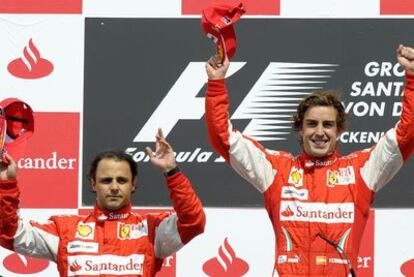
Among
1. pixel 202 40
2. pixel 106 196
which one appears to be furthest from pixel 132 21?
pixel 106 196

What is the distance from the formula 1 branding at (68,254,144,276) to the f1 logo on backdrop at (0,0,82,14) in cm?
137

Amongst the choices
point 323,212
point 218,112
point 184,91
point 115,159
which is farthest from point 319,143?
point 184,91

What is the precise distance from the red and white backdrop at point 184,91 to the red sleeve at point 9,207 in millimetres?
952

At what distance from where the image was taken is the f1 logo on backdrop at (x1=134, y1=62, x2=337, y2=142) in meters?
5.09

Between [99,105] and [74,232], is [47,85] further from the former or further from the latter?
[74,232]

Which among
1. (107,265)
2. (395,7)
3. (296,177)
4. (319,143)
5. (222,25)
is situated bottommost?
(107,265)

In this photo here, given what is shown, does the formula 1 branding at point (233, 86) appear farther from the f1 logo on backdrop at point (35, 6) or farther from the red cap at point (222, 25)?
the red cap at point (222, 25)

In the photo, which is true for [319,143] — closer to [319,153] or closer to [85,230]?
[319,153]

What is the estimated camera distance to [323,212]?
4.29 m

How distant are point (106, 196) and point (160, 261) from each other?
1.00ft

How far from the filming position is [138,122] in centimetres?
514

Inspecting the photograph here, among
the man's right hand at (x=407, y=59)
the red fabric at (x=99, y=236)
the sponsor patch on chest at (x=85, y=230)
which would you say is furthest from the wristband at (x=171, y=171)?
the man's right hand at (x=407, y=59)

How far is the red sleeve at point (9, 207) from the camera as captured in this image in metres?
4.12

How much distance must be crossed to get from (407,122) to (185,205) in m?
0.84
